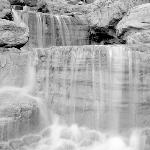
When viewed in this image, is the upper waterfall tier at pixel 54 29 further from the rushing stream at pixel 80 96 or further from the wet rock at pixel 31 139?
the wet rock at pixel 31 139

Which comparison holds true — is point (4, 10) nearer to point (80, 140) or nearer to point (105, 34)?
point (105, 34)

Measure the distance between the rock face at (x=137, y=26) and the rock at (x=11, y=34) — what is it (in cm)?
366

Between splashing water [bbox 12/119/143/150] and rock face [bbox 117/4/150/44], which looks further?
rock face [bbox 117/4/150/44]

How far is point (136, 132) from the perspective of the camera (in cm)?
889

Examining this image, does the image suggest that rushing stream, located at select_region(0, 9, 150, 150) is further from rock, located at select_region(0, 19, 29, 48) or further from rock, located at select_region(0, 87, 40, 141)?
rock, located at select_region(0, 19, 29, 48)

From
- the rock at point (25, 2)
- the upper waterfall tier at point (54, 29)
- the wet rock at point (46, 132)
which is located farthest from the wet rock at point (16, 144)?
the rock at point (25, 2)

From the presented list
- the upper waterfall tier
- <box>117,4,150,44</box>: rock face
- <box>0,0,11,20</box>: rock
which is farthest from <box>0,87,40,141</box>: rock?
the upper waterfall tier

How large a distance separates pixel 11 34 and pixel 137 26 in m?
4.38

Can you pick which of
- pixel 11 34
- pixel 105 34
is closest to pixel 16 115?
pixel 11 34

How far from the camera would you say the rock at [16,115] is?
8.55m

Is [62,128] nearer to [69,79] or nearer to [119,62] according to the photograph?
[69,79]

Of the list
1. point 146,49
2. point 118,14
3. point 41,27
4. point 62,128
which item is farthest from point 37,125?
point 118,14

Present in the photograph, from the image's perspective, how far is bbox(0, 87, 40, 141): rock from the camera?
8.55m

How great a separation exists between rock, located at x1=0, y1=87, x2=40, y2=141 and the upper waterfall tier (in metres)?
5.01
